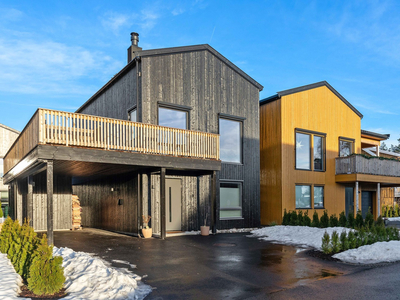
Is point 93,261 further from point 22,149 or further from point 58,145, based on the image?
point 22,149

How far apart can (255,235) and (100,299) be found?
981 cm

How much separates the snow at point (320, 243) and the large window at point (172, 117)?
18.5ft

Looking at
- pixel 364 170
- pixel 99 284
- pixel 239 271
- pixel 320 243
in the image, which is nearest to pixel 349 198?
pixel 364 170

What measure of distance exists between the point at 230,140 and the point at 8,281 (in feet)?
40.6

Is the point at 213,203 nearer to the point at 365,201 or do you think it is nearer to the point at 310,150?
the point at 310,150

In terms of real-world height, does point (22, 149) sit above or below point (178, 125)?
below

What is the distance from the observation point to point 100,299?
18.4 ft

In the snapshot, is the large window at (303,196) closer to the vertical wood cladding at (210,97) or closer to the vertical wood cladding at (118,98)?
the vertical wood cladding at (210,97)

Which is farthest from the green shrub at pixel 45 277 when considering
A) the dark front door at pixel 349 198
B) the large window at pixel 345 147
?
the dark front door at pixel 349 198

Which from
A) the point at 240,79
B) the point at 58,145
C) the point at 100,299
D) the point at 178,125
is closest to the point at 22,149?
the point at 58,145

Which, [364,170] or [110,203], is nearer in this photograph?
[110,203]

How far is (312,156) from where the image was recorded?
20.0m

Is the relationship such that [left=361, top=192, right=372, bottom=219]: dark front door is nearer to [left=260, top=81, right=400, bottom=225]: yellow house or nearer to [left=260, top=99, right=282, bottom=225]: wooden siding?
[left=260, top=81, right=400, bottom=225]: yellow house

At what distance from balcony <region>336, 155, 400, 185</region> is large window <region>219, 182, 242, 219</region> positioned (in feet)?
23.8
